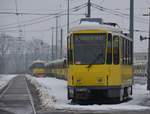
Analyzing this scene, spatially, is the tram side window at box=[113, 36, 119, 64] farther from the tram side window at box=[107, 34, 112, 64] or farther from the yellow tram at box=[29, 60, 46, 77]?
the yellow tram at box=[29, 60, 46, 77]

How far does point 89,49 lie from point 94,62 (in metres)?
0.62

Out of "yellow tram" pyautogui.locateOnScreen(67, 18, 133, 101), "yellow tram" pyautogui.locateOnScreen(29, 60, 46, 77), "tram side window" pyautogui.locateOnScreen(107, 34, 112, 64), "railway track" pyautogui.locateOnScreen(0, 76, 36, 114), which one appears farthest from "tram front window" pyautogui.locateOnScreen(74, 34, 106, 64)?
"yellow tram" pyautogui.locateOnScreen(29, 60, 46, 77)

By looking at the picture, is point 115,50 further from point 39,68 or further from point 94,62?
point 39,68

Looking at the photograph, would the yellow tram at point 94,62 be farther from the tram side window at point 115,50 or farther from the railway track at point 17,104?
the railway track at point 17,104

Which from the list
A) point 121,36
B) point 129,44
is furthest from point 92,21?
point 129,44

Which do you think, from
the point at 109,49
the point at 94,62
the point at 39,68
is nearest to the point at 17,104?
the point at 94,62

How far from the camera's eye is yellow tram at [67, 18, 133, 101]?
26.6 metres

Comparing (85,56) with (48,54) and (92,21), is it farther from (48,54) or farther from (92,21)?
(48,54)

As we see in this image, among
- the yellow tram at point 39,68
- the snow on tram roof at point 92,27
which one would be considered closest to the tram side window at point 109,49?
the snow on tram roof at point 92,27

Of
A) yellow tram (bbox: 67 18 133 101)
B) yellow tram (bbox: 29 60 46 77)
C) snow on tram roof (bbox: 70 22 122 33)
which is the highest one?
snow on tram roof (bbox: 70 22 122 33)

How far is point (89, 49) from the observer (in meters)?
26.7

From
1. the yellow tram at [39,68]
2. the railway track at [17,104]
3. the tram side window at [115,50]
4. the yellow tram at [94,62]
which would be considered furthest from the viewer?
the yellow tram at [39,68]

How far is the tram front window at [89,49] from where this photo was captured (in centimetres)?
2669

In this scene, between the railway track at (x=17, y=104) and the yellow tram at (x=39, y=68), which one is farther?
the yellow tram at (x=39, y=68)
